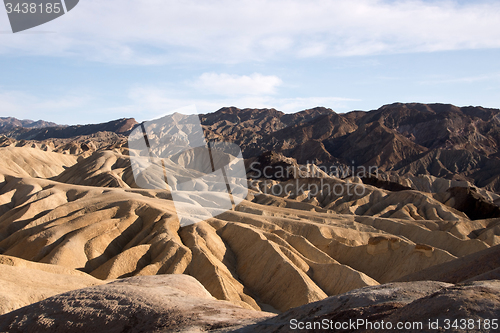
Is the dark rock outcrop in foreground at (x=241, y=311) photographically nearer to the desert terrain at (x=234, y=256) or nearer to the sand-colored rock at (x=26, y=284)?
the desert terrain at (x=234, y=256)

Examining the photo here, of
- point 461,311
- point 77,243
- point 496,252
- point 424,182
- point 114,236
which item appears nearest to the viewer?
point 461,311

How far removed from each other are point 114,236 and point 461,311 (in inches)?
1157

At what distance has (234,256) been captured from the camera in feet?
105

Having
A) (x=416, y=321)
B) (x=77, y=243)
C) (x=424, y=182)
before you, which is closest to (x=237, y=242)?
(x=77, y=243)

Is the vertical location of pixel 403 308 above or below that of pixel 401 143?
above

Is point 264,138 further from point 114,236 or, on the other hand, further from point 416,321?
point 416,321

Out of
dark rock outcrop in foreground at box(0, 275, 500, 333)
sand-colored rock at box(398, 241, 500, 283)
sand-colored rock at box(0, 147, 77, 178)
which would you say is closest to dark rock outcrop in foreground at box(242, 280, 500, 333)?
dark rock outcrop in foreground at box(0, 275, 500, 333)

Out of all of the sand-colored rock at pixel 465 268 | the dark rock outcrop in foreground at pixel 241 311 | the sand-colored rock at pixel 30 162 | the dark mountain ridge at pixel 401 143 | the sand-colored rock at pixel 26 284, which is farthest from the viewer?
the dark mountain ridge at pixel 401 143

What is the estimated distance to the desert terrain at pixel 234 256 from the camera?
9.30 meters

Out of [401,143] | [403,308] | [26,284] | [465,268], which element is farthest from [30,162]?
[401,143]

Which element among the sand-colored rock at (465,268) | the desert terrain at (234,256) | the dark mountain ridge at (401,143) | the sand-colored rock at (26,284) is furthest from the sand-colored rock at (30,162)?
the sand-colored rock at (465,268)

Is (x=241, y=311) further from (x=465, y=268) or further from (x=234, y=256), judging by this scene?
(x=234, y=256)

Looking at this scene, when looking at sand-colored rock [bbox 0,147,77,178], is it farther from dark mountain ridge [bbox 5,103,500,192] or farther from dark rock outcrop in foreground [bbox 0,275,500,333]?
dark rock outcrop in foreground [bbox 0,275,500,333]

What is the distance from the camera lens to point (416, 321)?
20.9ft
